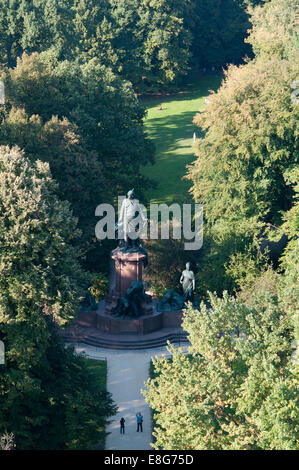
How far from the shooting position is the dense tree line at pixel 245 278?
2359 cm

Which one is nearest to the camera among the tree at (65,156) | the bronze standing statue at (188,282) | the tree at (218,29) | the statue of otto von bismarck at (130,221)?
the statue of otto von bismarck at (130,221)

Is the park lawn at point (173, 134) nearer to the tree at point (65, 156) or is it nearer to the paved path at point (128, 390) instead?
the tree at point (65, 156)

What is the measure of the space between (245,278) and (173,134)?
106 feet

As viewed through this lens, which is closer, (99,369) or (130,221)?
(99,369)

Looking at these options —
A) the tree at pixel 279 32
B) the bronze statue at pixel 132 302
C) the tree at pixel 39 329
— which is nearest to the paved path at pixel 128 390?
the tree at pixel 39 329

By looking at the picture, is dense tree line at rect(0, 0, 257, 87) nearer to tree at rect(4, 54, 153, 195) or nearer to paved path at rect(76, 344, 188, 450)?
tree at rect(4, 54, 153, 195)

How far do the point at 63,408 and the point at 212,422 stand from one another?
736cm

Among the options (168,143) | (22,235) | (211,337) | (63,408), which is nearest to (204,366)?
(211,337)

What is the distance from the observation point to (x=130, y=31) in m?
75.9

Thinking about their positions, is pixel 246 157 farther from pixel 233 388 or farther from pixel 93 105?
pixel 233 388

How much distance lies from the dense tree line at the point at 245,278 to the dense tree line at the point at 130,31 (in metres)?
11.3

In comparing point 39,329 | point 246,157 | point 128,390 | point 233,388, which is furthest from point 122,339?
point 233,388

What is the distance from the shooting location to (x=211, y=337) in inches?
1024

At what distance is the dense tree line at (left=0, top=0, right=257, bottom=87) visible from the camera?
6331 cm
